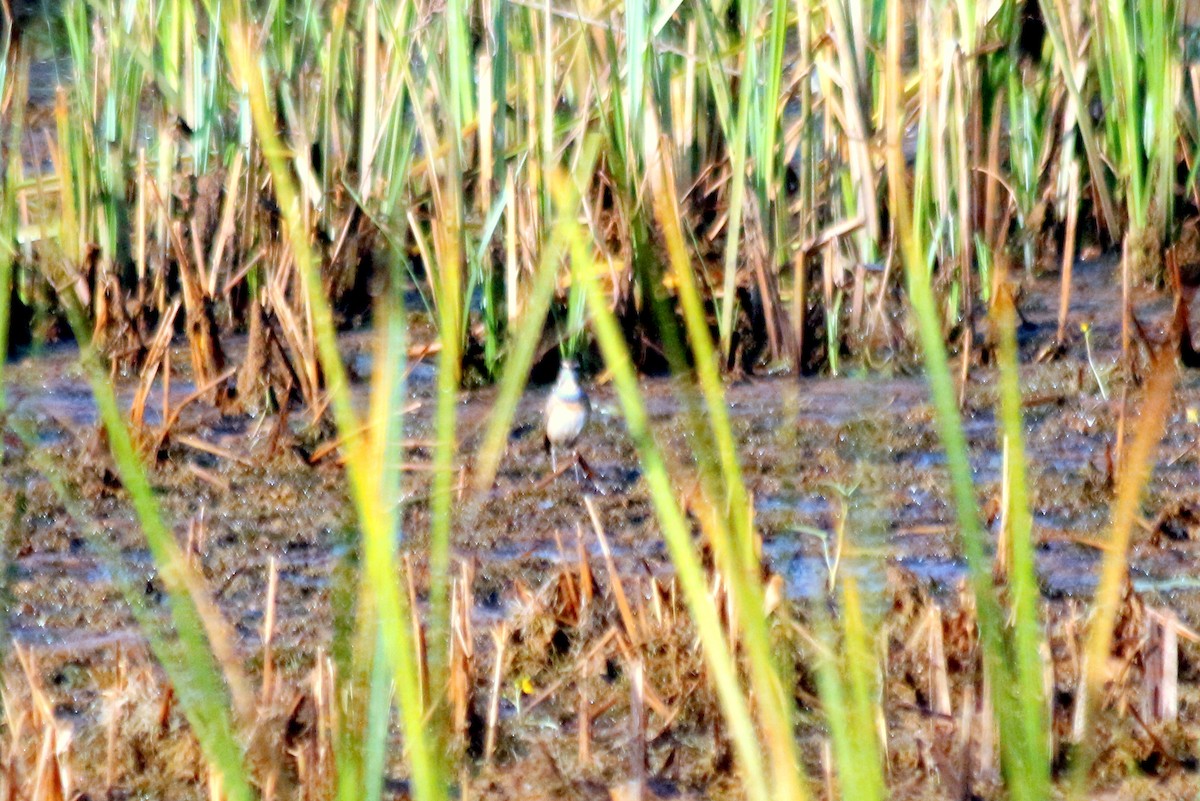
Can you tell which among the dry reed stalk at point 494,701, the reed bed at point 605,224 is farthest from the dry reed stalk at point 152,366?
the dry reed stalk at point 494,701

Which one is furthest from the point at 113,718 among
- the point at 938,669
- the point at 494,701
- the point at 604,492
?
the point at 604,492

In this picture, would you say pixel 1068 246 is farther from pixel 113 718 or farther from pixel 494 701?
pixel 113 718

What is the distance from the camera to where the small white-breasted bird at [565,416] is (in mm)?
3004

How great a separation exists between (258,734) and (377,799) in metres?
0.16

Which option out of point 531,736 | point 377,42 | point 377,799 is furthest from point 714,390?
point 377,42

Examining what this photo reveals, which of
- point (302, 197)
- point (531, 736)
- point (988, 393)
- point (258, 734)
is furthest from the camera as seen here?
point (302, 197)

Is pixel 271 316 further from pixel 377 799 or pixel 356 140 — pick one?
pixel 377 799

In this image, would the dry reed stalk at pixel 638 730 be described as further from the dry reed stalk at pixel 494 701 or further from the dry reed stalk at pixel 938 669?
the dry reed stalk at pixel 938 669

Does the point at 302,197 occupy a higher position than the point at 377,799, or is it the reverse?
the point at 302,197

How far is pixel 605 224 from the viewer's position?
12.3 ft

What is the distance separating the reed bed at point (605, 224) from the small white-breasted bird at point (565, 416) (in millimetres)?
168

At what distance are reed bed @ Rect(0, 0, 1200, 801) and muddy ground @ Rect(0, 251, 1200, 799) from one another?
0.05 ft

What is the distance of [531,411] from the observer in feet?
10.8

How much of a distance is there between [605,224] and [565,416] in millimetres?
868
